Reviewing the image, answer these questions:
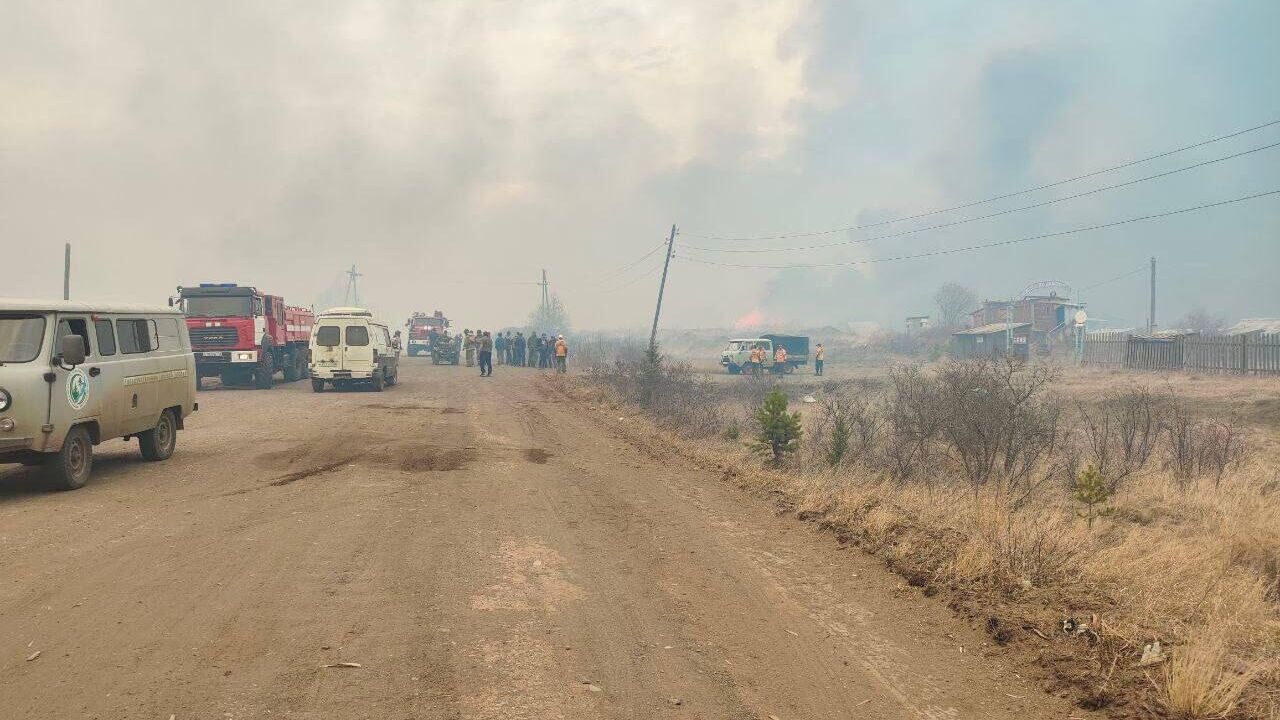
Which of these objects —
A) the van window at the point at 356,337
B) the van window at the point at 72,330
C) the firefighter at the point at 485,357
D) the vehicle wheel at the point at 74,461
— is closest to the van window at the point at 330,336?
the van window at the point at 356,337

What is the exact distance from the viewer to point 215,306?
24.7m

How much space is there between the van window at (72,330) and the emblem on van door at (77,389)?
0.32 meters

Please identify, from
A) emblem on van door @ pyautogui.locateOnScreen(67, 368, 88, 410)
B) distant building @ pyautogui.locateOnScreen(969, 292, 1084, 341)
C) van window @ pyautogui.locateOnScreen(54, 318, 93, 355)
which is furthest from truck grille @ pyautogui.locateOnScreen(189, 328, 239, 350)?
distant building @ pyautogui.locateOnScreen(969, 292, 1084, 341)

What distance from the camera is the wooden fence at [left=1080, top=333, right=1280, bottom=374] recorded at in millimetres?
33344

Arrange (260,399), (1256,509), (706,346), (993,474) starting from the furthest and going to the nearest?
(706,346)
(260,399)
(993,474)
(1256,509)

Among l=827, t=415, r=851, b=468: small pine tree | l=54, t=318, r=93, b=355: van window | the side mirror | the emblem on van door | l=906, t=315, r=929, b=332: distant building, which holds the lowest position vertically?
l=827, t=415, r=851, b=468: small pine tree

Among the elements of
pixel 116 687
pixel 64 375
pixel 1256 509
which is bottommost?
pixel 1256 509

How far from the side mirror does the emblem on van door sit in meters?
0.25

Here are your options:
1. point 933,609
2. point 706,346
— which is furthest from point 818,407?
point 706,346

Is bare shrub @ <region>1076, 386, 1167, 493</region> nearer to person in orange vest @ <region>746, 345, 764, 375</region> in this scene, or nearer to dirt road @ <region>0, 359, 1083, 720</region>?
dirt road @ <region>0, 359, 1083, 720</region>

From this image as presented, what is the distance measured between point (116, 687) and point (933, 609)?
5101 mm

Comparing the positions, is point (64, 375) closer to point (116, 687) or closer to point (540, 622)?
point (116, 687)

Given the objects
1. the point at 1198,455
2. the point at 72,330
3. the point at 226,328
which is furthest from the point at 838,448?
the point at 226,328

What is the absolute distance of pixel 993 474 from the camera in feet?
45.3
